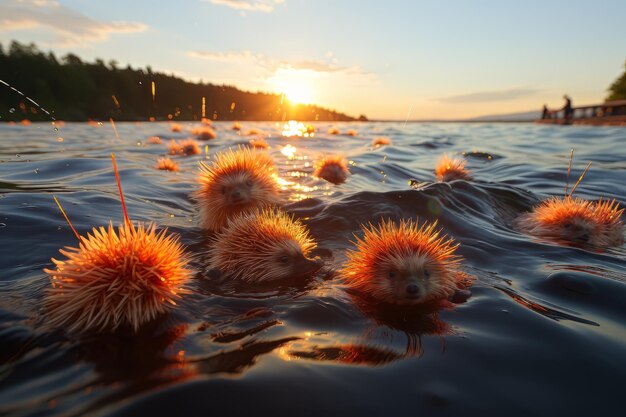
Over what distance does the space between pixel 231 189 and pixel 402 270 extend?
115 inches

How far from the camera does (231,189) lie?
5359mm

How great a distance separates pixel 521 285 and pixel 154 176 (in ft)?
26.6

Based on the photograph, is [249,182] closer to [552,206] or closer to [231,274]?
[231,274]

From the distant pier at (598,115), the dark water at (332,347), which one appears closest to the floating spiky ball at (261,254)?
the dark water at (332,347)

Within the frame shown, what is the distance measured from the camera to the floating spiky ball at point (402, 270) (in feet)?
10.6

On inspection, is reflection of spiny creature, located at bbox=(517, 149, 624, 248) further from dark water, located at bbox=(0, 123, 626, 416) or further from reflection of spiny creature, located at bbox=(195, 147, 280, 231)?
reflection of spiny creature, located at bbox=(195, 147, 280, 231)

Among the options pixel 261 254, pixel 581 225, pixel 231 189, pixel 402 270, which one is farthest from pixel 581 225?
pixel 231 189

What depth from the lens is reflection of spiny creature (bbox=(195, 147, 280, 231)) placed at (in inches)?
212

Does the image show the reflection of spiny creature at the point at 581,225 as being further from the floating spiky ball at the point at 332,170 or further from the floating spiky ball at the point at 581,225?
the floating spiky ball at the point at 332,170

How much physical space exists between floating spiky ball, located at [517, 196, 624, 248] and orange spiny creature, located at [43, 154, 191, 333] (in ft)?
16.8

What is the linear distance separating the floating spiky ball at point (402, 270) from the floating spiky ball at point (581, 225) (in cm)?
272

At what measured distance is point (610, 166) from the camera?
1205 centimetres

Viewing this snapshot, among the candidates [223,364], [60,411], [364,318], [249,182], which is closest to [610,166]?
[249,182]

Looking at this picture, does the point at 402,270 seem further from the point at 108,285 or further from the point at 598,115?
the point at 598,115
